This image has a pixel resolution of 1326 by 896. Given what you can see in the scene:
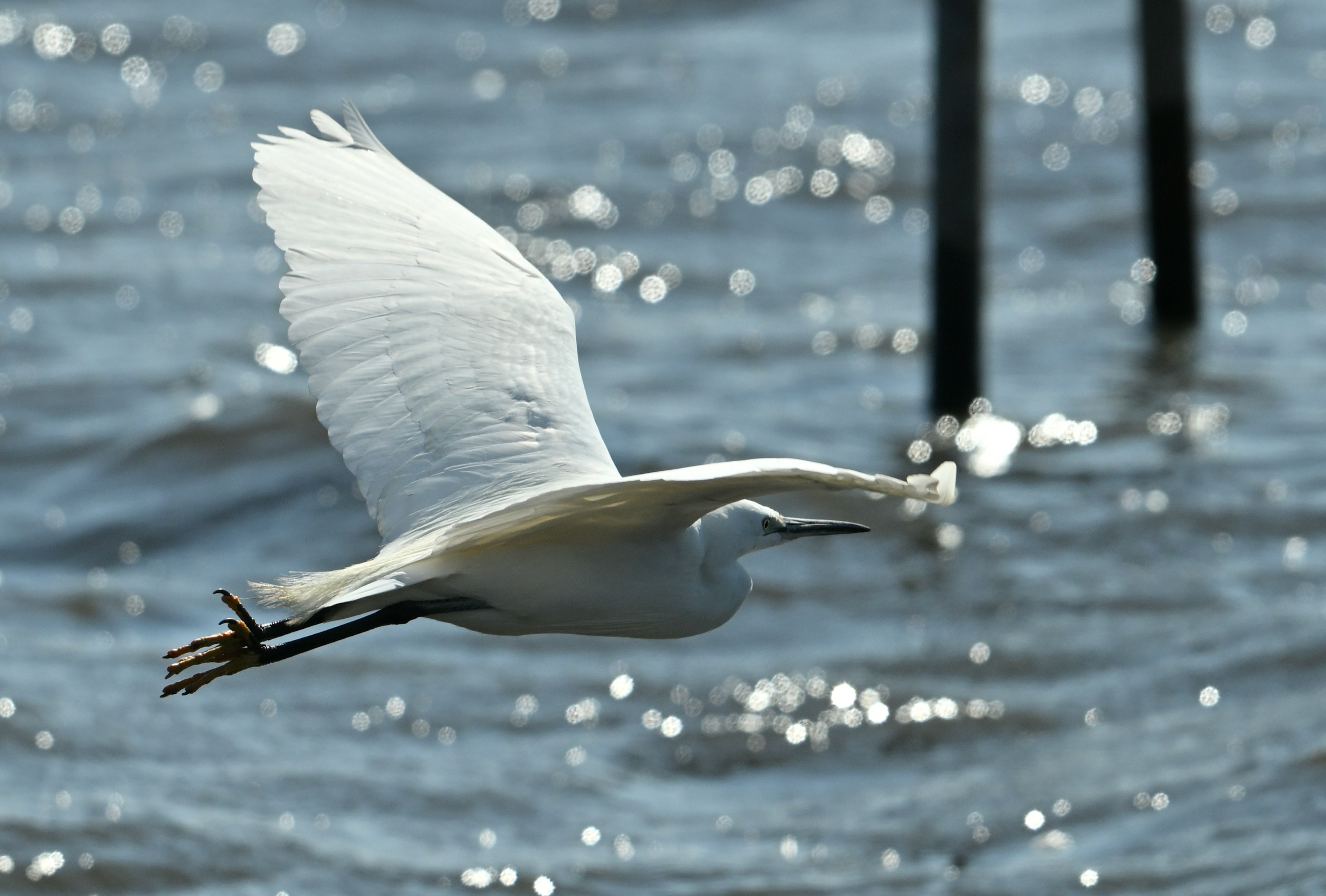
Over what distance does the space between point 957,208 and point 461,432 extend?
17.4 feet

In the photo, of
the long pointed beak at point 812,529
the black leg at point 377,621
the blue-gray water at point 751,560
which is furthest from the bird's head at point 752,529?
the blue-gray water at point 751,560

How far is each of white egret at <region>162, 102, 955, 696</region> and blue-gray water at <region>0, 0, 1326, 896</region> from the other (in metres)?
2.17

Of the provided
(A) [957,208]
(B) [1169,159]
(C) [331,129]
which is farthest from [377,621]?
(B) [1169,159]

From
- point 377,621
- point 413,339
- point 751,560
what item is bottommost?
point 751,560

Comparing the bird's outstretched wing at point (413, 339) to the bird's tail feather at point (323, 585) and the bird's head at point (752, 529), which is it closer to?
the bird's tail feather at point (323, 585)

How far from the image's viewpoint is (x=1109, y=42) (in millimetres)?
16438

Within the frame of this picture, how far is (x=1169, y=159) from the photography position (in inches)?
379

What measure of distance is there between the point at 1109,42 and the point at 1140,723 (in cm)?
1174

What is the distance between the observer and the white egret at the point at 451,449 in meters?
3.24

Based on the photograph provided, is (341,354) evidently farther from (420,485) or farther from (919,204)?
(919,204)

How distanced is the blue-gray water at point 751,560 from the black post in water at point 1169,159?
0.37 m

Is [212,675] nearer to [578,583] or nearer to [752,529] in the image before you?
[578,583]

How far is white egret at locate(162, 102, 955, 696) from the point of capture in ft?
10.6

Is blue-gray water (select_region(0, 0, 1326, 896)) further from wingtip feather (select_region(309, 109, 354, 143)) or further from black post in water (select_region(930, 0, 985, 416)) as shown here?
wingtip feather (select_region(309, 109, 354, 143))
